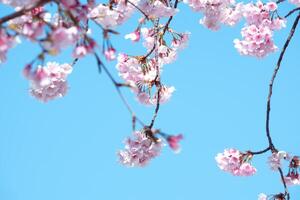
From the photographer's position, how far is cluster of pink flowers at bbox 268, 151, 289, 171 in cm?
613

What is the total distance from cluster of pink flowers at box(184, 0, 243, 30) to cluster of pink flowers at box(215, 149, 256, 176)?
203 cm

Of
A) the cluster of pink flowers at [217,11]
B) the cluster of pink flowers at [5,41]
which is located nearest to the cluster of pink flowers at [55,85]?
the cluster of pink flowers at [217,11]

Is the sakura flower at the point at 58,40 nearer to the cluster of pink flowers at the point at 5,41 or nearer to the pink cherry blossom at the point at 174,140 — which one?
the cluster of pink flowers at the point at 5,41

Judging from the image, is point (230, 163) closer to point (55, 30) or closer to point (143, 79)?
point (143, 79)

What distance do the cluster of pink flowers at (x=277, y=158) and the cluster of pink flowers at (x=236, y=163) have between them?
1.07 feet

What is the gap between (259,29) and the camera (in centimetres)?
694

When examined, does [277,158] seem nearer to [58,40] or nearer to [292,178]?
[292,178]

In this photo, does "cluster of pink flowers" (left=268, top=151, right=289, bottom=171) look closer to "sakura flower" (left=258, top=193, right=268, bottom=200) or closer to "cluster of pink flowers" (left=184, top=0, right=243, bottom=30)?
"sakura flower" (left=258, top=193, right=268, bottom=200)

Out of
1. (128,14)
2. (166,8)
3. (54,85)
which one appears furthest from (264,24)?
(54,85)

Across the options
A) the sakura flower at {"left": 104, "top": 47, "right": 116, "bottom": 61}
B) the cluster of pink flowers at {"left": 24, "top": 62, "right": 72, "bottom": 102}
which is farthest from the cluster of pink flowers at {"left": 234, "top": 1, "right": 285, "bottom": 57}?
the sakura flower at {"left": 104, "top": 47, "right": 116, "bottom": 61}

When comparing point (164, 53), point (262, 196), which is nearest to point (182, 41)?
point (164, 53)

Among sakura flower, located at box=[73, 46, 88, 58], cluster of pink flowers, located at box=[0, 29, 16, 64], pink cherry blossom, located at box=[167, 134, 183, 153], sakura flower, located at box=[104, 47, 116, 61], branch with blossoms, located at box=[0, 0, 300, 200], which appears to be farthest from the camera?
branch with blossoms, located at box=[0, 0, 300, 200]

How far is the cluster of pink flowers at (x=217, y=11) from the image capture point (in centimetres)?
713

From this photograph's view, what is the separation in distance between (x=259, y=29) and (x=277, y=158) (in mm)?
1934
